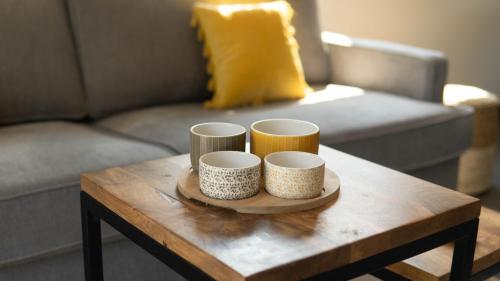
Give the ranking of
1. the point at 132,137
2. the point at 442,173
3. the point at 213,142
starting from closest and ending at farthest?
1. the point at 213,142
2. the point at 132,137
3. the point at 442,173

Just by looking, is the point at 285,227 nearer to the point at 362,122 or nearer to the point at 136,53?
the point at 362,122

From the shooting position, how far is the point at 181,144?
5.88 feet

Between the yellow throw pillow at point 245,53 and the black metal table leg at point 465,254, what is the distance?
1.14m

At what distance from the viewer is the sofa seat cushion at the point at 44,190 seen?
146 centimetres

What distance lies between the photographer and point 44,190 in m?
1.50

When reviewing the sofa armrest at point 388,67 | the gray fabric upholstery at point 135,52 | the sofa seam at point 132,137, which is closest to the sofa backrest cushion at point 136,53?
the gray fabric upholstery at point 135,52

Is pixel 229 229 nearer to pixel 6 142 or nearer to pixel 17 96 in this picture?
pixel 6 142

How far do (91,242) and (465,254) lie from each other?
71 centimetres

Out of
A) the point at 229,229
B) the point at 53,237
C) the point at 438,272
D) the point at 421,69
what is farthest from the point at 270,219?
the point at 421,69

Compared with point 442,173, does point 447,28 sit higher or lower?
higher

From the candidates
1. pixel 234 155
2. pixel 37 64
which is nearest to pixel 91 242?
pixel 234 155

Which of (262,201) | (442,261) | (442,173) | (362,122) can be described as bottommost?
(442,173)

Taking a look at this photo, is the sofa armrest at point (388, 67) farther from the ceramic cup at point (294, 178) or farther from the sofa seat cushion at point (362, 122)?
the ceramic cup at point (294, 178)

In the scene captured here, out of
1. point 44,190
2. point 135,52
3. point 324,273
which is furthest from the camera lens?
point 135,52
